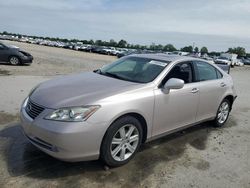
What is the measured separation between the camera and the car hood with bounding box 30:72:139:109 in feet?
11.6

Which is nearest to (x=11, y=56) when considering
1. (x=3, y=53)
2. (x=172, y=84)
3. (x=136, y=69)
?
(x=3, y=53)

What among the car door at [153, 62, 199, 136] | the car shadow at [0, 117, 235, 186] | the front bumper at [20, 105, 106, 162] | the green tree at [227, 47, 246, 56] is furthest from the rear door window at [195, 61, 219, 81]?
the green tree at [227, 47, 246, 56]

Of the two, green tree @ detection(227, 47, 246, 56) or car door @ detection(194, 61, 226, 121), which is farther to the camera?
green tree @ detection(227, 47, 246, 56)

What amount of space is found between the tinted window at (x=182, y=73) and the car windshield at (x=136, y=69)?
16 centimetres

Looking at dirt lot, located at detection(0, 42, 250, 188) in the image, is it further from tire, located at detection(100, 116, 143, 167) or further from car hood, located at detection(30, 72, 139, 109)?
car hood, located at detection(30, 72, 139, 109)

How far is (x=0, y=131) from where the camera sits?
16.2 ft

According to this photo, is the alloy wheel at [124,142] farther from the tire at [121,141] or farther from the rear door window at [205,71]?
the rear door window at [205,71]

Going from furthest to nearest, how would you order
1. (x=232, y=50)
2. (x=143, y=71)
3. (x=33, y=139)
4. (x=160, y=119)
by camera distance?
1. (x=232, y=50)
2. (x=143, y=71)
3. (x=160, y=119)
4. (x=33, y=139)

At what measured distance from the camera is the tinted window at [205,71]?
5293mm

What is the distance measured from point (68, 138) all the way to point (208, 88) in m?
3.06

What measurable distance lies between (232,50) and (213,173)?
112624 millimetres

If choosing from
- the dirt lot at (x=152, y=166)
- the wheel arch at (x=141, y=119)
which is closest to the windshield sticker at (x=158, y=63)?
the wheel arch at (x=141, y=119)

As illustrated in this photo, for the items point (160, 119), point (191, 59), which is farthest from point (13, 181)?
point (191, 59)

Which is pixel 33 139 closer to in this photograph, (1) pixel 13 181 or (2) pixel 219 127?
(1) pixel 13 181
